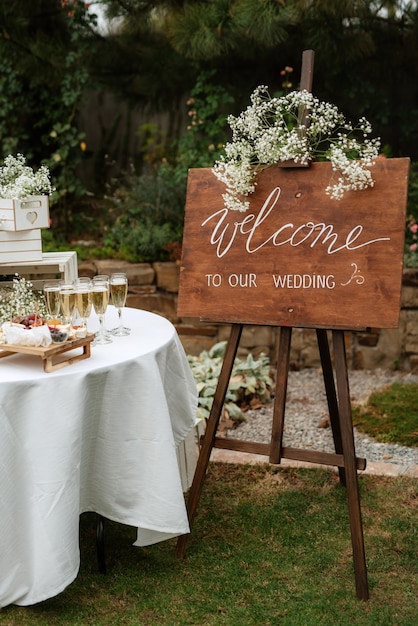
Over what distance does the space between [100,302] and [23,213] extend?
57 centimetres

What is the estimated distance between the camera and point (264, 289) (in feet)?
8.43

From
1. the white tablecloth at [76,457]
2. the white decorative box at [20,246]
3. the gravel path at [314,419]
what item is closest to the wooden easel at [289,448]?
the white tablecloth at [76,457]

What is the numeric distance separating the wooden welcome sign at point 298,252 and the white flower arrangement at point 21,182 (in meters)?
0.58

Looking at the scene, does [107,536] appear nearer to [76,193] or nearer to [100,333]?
[100,333]

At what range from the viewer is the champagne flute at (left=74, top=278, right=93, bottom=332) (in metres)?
2.40

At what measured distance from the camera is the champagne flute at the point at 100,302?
95.5 inches

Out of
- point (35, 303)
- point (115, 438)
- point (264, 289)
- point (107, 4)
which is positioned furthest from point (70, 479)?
point (107, 4)

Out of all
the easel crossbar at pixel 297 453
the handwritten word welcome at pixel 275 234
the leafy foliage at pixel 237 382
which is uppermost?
the handwritten word welcome at pixel 275 234

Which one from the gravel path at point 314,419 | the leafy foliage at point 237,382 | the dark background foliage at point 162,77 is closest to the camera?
the gravel path at point 314,419

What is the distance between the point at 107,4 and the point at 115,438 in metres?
3.97

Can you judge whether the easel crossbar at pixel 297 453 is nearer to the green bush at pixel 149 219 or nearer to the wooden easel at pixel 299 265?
the wooden easel at pixel 299 265

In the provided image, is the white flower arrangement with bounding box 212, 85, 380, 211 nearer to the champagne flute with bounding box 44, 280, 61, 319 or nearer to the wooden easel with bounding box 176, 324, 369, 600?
the wooden easel with bounding box 176, 324, 369, 600

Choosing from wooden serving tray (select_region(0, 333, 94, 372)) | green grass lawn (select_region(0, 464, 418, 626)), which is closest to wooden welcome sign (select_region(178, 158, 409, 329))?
wooden serving tray (select_region(0, 333, 94, 372))

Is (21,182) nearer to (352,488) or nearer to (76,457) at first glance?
(76,457)
